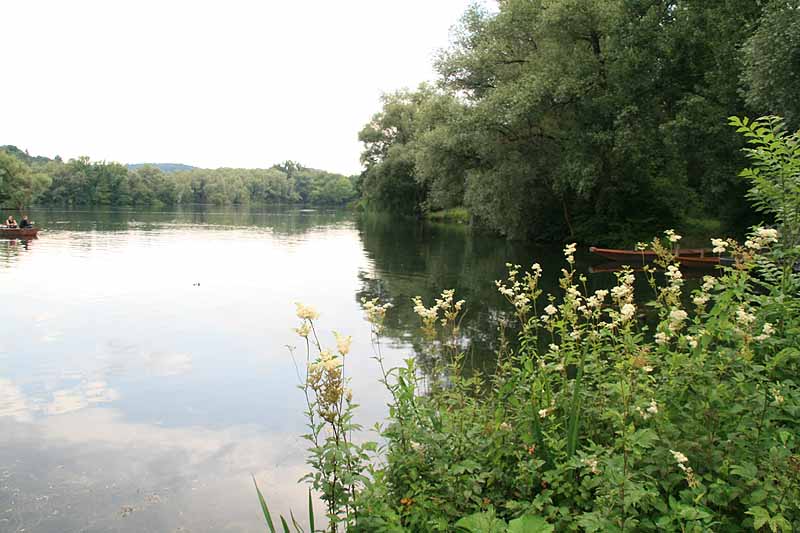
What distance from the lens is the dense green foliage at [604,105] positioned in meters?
20.2

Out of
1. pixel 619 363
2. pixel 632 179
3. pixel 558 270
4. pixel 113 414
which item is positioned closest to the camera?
pixel 619 363

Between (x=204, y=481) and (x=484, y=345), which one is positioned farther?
(x=484, y=345)

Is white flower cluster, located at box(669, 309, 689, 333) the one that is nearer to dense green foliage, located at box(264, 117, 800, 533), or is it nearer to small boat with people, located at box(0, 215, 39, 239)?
dense green foliage, located at box(264, 117, 800, 533)

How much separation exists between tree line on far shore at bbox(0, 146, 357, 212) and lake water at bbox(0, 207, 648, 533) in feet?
231

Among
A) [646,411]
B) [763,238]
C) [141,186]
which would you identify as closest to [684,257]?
[763,238]

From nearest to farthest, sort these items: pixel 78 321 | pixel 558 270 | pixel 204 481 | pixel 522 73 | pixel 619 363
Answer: pixel 619 363
pixel 204 481
pixel 78 321
pixel 558 270
pixel 522 73

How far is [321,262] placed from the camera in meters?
23.4

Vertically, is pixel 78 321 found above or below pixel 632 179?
below

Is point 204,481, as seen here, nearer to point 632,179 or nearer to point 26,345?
point 26,345

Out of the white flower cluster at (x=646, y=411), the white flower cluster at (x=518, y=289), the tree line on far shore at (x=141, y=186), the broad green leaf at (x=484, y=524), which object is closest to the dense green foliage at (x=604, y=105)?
the white flower cluster at (x=518, y=289)

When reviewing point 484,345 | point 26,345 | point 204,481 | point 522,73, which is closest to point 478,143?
point 522,73

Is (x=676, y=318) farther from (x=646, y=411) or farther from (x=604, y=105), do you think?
(x=604, y=105)

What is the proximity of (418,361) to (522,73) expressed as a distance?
68.7ft

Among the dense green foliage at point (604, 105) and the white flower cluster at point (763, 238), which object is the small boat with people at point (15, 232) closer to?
the dense green foliage at point (604, 105)
